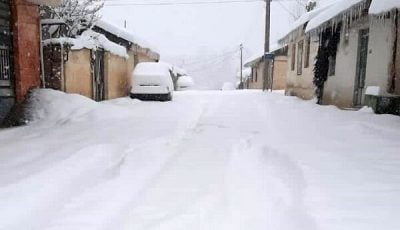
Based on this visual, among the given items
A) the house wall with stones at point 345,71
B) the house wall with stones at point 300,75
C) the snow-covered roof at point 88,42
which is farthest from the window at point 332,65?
the snow-covered roof at point 88,42

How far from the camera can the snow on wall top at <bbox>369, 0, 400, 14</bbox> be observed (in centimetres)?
688

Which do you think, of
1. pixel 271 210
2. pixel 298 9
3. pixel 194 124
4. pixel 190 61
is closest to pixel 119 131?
pixel 194 124

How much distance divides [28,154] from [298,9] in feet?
135

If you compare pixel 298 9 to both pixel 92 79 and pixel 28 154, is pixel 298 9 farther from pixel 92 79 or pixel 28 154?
pixel 28 154

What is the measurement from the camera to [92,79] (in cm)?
1202

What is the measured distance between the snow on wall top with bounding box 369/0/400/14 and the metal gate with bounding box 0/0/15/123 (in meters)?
8.34

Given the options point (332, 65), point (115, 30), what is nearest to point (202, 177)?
point (332, 65)

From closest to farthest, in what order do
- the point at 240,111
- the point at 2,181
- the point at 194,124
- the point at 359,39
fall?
1. the point at 2,181
2. the point at 194,124
3. the point at 359,39
4. the point at 240,111

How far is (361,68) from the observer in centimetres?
1010

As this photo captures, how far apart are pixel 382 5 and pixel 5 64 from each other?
8.61 meters

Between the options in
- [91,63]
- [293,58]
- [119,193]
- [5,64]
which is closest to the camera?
[119,193]

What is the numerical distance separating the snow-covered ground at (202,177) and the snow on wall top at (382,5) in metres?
2.20

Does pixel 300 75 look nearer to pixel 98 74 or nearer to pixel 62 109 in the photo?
pixel 98 74

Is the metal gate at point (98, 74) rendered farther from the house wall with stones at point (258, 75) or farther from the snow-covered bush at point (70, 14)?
the house wall with stones at point (258, 75)
